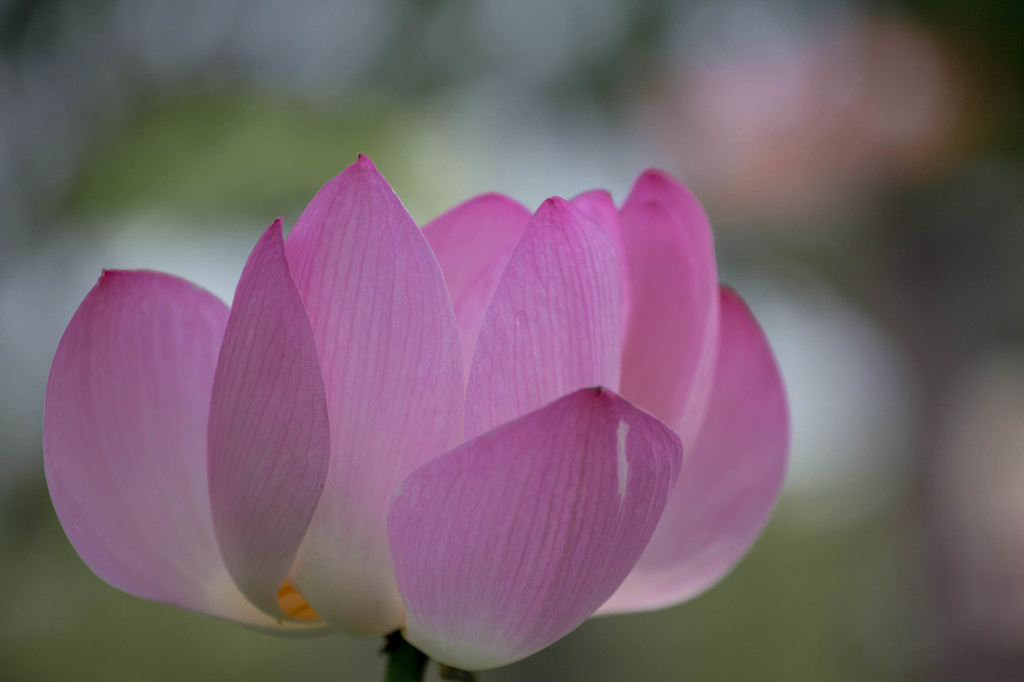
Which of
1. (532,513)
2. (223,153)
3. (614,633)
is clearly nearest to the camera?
(532,513)

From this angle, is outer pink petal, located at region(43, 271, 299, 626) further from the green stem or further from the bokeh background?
the bokeh background

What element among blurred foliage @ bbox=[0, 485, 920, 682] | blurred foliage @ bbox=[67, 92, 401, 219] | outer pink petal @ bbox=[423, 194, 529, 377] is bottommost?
blurred foliage @ bbox=[0, 485, 920, 682]

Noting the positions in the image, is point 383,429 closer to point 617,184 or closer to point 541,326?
point 541,326

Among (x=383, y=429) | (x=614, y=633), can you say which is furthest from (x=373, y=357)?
(x=614, y=633)

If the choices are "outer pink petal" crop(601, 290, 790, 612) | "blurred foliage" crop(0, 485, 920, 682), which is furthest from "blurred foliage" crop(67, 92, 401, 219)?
"outer pink petal" crop(601, 290, 790, 612)

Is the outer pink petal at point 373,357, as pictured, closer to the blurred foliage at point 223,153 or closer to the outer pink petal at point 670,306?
the outer pink petal at point 670,306

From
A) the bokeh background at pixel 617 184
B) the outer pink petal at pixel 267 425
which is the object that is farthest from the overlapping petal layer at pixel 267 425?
the bokeh background at pixel 617 184
